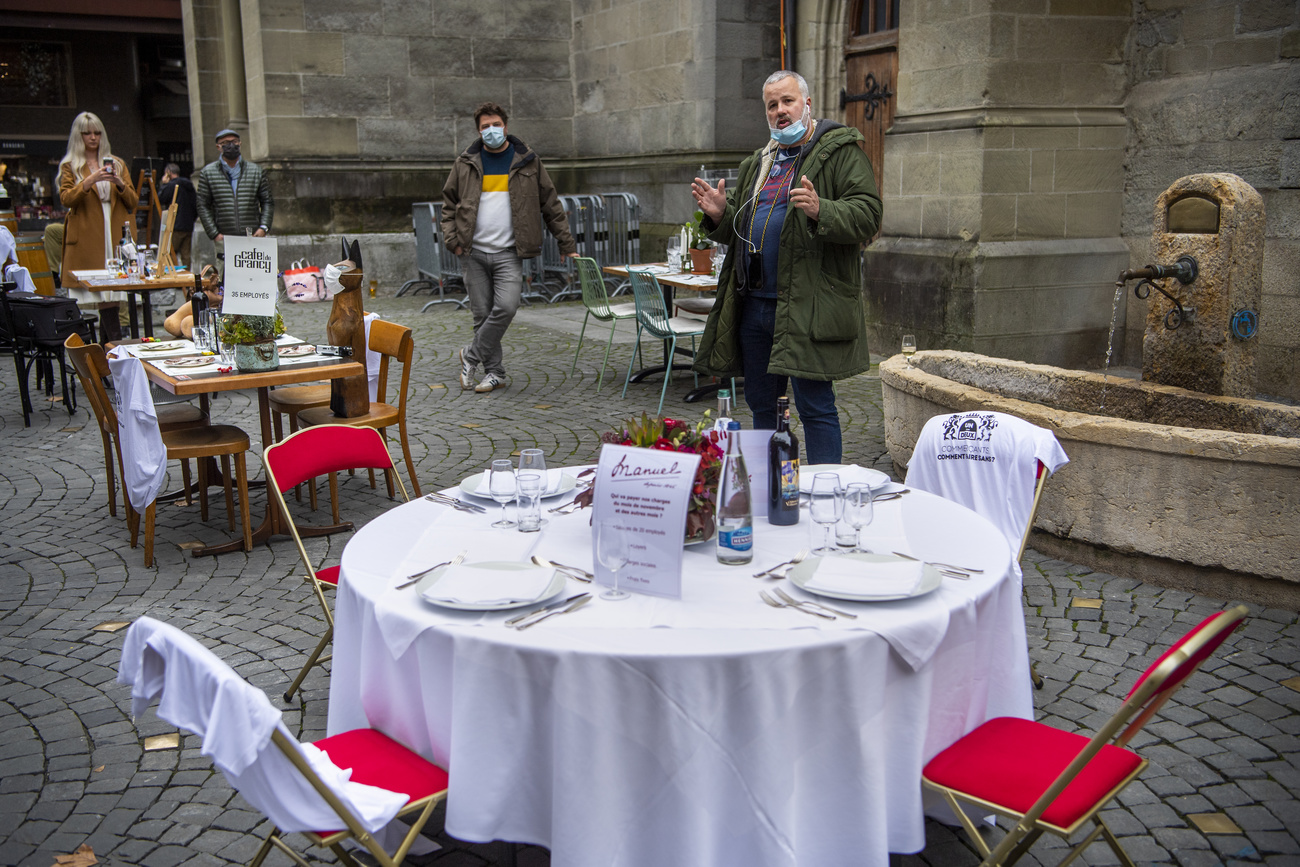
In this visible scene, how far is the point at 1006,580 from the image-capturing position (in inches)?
101

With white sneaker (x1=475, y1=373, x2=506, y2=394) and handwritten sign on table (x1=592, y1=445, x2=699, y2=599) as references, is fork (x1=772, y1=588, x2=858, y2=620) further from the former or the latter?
white sneaker (x1=475, y1=373, x2=506, y2=394)

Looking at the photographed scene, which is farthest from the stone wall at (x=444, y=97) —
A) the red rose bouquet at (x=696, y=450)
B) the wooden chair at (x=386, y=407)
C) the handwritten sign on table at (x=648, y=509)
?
the handwritten sign on table at (x=648, y=509)

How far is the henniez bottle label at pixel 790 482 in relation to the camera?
112 inches

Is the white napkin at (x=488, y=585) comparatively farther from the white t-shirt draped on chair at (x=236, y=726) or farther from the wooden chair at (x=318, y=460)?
the wooden chair at (x=318, y=460)

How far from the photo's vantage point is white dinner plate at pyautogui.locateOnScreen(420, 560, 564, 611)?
2340 mm

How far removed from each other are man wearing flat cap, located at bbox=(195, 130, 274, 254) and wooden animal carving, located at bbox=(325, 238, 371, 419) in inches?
247

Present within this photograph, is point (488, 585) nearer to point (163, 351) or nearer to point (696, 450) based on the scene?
point (696, 450)

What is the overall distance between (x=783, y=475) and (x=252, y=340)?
Answer: 10.8 ft

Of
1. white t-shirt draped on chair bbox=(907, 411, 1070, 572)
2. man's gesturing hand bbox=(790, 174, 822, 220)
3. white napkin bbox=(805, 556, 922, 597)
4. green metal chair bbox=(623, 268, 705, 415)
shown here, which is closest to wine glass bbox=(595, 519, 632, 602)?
white napkin bbox=(805, 556, 922, 597)

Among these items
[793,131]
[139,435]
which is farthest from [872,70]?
[139,435]

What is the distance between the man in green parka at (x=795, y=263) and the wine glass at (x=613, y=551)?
91.0 inches

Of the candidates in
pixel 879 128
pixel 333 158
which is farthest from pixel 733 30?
pixel 333 158

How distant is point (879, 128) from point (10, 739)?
9.39 m

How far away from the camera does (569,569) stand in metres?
2.61
